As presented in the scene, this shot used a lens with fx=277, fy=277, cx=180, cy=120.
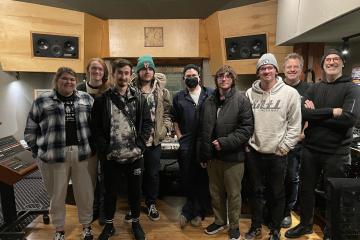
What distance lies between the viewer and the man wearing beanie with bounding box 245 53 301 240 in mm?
1905

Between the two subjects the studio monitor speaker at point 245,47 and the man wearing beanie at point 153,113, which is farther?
the studio monitor speaker at point 245,47

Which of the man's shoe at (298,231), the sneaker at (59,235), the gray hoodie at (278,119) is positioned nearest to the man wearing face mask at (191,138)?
the gray hoodie at (278,119)

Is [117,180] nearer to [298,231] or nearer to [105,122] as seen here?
[105,122]

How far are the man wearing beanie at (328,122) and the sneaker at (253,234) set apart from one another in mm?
Result: 429

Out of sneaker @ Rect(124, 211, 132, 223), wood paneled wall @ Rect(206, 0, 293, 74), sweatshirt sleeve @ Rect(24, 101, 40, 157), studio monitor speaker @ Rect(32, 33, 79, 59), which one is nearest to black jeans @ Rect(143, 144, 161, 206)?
sneaker @ Rect(124, 211, 132, 223)

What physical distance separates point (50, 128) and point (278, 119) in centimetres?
155

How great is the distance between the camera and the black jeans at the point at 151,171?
7.72 feet

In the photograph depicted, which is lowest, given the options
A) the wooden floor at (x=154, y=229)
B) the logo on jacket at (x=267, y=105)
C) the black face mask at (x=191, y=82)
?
the wooden floor at (x=154, y=229)

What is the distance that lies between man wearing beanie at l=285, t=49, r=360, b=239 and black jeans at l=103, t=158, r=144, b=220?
124 cm

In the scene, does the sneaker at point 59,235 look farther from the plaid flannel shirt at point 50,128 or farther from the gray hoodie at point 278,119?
the gray hoodie at point 278,119

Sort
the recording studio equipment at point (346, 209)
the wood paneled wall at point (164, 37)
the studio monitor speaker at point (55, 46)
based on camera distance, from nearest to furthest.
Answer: the recording studio equipment at point (346, 209)
the studio monitor speaker at point (55, 46)
the wood paneled wall at point (164, 37)

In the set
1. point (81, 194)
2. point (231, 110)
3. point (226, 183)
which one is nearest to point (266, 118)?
point (231, 110)

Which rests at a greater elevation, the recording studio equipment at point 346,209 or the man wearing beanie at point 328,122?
the man wearing beanie at point 328,122

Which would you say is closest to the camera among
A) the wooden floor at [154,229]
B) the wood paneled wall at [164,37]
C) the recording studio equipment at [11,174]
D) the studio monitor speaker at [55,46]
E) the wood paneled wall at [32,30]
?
the recording studio equipment at [11,174]
